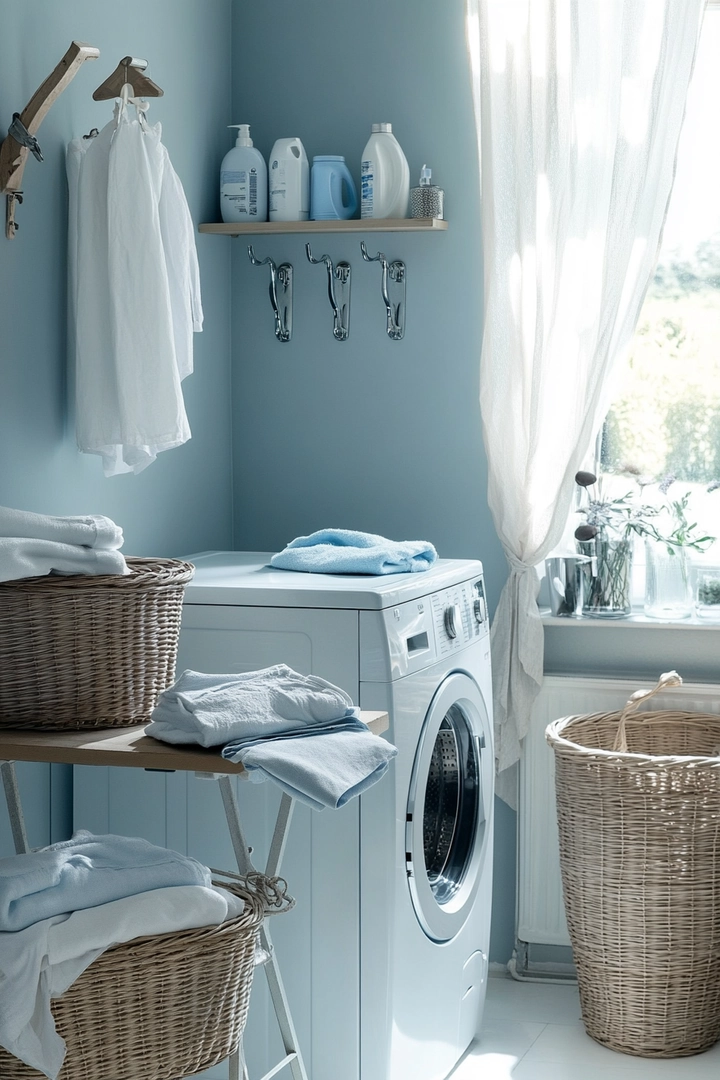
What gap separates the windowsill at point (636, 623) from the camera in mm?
2783

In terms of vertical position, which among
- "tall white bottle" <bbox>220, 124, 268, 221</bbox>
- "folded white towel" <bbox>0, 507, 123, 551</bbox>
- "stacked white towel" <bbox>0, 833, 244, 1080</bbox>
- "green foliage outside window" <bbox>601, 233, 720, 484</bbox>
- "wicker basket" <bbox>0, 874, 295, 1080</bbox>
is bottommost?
"wicker basket" <bbox>0, 874, 295, 1080</bbox>

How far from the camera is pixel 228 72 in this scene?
3.01 m

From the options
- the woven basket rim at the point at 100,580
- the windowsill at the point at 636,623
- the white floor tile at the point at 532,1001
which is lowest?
the white floor tile at the point at 532,1001

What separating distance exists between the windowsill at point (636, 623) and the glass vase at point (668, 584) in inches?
0.9

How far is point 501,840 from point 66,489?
53.9 inches

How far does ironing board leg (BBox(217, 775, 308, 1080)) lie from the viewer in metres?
1.76

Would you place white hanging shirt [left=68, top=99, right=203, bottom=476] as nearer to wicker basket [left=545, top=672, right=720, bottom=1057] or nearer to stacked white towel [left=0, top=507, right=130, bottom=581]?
stacked white towel [left=0, top=507, right=130, bottom=581]

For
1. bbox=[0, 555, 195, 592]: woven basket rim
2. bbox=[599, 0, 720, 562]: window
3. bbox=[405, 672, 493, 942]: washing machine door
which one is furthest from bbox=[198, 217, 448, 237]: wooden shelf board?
bbox=[0, 555, 195, 592]: woven basket rim

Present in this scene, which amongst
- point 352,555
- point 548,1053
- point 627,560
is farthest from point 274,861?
point 627,560

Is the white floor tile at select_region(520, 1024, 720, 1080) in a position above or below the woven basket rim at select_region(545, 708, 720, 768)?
below

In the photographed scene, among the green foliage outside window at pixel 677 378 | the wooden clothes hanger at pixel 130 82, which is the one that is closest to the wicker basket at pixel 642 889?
the green foliage outside window at pixel 677 378

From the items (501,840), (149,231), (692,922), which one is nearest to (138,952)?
(149,231)

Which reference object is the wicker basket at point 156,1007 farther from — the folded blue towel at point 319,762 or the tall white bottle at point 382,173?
the tall white bottle at point 382,173

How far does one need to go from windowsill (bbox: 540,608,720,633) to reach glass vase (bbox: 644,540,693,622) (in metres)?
0.02
